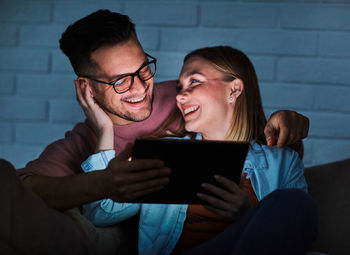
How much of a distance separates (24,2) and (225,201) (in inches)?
48.4

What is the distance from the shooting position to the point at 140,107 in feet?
4.24

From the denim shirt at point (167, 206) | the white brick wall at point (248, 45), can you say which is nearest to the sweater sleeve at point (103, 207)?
the denim shirt at point (167, 206)

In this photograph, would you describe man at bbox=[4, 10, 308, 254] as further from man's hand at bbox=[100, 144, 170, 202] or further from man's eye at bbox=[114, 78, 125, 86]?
man's hand at bbox=[100, 144, 170, 202]

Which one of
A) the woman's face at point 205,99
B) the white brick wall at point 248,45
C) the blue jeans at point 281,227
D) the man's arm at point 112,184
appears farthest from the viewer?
the white brick wall at point 248,45

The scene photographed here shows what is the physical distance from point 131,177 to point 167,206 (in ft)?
1.03

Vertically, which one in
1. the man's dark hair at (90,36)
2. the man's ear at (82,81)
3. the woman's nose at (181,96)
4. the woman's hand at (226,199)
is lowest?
the woman's hand at (226,199)

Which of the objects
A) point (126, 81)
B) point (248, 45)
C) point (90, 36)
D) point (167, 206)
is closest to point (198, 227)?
point (167, 206)

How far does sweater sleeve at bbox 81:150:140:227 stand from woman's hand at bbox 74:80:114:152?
4 cm

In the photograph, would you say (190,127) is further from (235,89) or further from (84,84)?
(84,84)

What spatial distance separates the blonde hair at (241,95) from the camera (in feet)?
4.25

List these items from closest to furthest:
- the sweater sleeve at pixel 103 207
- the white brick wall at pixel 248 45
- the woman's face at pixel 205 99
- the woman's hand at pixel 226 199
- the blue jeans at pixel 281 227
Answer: the blue jeans at pixel 281 227
the woman's hand at pixel 226 199
the sweater sleeve at pixel 103 207
the woman's face at pixel 205 99
the white brick wall at pixel 248 45

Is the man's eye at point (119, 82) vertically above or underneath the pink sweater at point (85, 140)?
above

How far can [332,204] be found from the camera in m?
1.25

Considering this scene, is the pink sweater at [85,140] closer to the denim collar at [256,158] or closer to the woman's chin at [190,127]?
the woman's chin at [190,127]
